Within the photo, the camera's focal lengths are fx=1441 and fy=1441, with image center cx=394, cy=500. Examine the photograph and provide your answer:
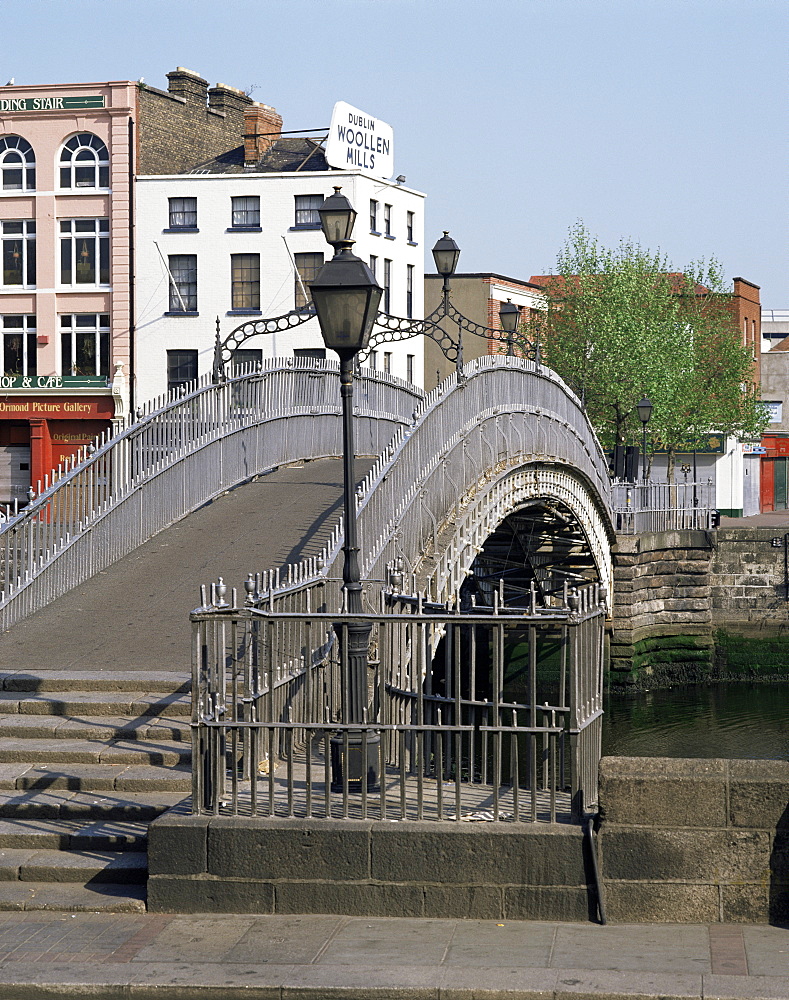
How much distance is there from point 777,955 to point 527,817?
4.88 ft

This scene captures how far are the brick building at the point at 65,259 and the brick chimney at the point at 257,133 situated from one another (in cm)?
297

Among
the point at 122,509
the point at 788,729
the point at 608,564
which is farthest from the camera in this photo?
the point at 608,564

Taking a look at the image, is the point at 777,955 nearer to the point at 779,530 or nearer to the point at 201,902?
the point at 201,902

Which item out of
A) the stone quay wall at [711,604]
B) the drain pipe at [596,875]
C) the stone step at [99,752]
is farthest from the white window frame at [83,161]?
the drain pipe at [596,875]

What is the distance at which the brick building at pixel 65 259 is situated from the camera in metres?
45.0

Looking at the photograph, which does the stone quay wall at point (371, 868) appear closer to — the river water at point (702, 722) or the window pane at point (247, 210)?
the river water at point (702, 722)

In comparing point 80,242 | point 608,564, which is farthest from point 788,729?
point 80,242

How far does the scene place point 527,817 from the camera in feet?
25.5

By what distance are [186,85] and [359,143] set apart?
25.0ft

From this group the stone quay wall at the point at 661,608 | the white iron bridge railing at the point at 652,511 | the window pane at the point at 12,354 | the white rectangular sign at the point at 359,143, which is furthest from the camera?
the window pane at the point at 12,354

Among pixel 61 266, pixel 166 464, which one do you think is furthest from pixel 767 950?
pixel 61 266

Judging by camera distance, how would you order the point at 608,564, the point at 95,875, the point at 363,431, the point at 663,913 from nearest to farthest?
1. the point at 663,913
2. the point at 95,875
3. the point at 363,431
4. the point at 608,564

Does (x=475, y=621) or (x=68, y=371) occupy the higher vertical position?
(x=68, y=371)

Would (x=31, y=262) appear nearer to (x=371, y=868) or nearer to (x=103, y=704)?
(x=103, y=704)
